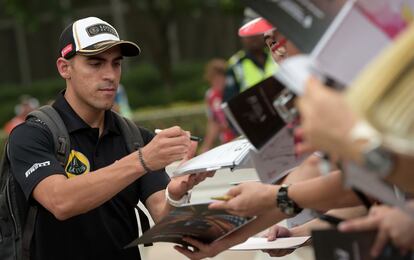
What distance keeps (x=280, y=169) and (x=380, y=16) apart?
105 cm

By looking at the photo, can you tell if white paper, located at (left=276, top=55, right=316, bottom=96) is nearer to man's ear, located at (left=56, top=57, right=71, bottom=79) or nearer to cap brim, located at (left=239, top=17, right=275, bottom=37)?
cap brim, located at (left=239, top=17, right=275, bottom=37)

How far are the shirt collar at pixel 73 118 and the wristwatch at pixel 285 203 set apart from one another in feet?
5.73

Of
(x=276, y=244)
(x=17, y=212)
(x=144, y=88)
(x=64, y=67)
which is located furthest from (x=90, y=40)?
(x=144, y=88)

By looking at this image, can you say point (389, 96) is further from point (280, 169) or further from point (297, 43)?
point (280, 169)

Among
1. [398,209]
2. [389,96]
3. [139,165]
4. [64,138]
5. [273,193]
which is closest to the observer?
[389,96]

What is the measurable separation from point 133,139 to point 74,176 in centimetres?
49

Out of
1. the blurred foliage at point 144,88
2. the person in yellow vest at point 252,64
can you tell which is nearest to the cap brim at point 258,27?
the person in yellow vest at point 252,64

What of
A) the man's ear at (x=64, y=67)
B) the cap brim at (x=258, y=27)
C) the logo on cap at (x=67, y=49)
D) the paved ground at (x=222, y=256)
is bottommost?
the paved ground at (x=222, y=256)

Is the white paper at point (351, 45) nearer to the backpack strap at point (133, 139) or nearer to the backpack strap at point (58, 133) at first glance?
the backpack strap at point (58, 133)

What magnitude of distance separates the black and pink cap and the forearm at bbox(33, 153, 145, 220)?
2.31 ft

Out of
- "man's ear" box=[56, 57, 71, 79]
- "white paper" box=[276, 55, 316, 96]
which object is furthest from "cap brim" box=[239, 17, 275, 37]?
"white paper" box=[276, 55, 316, 96]

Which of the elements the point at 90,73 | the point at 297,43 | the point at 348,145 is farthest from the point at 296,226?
the point at 348,145

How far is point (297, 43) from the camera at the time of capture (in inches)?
137

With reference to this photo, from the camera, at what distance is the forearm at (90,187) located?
16.1ft
